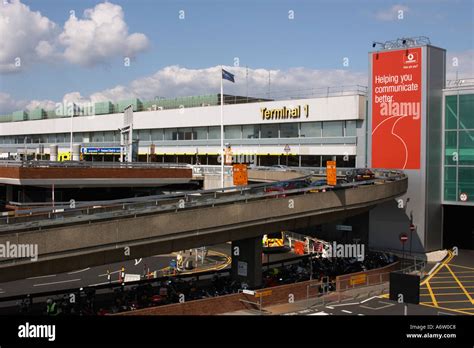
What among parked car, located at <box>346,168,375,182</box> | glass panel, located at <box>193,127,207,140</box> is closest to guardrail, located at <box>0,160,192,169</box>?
parked car, located at <box>346,168,375,182</box>

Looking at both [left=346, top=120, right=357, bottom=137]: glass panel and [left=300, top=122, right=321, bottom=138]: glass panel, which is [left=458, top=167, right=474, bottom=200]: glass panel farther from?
[left=300, top=122, right=321, bottom=138]: glass panel

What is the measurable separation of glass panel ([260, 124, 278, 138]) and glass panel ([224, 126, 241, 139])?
10.8 feet

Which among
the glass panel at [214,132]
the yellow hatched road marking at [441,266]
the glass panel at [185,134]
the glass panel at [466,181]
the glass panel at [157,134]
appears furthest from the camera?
the glass panel at [157,134]

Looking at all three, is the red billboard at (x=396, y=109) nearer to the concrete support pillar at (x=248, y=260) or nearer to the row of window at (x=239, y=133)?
the row of window at (x=239, y=133)

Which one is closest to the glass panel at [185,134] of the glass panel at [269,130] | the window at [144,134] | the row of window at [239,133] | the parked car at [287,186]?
the row of window at [239,133]

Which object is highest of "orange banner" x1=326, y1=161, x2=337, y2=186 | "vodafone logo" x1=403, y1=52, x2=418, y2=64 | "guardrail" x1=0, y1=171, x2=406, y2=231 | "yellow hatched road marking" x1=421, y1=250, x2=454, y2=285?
"vodafone logo" x1=403, y1=52, x2=418, y2=64

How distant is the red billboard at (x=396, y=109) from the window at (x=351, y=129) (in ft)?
13.0

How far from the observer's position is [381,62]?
4462 cm

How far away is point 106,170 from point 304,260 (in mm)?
16289

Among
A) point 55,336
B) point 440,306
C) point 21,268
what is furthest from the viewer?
point 440,306

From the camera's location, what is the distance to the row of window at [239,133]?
51156 millimetres

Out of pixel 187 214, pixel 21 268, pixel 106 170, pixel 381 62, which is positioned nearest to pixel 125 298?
pixel 187 214

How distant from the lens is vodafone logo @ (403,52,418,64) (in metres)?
42.8

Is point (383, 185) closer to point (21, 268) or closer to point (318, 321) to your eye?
point (21, 268)
